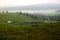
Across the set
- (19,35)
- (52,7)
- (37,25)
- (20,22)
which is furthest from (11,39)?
(52,7)

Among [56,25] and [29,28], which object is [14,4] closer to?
[29,28]

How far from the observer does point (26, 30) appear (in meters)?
4.04

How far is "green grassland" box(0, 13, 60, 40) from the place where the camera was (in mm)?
3973

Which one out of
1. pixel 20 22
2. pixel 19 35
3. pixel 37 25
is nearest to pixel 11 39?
pixel 19 35

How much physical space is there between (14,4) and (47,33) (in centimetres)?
125

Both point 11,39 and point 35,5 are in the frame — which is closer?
point 11,39

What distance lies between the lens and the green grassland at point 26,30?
3973 mm

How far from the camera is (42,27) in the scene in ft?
13.3

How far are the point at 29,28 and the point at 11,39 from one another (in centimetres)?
57

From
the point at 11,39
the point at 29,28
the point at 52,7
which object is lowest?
the point at 11,39

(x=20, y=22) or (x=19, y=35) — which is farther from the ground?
(x=20, y=22)

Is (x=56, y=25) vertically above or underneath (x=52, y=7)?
underneath

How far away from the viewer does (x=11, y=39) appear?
397 centimetres

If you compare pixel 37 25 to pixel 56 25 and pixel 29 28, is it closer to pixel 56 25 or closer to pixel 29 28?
pixel 29 28
